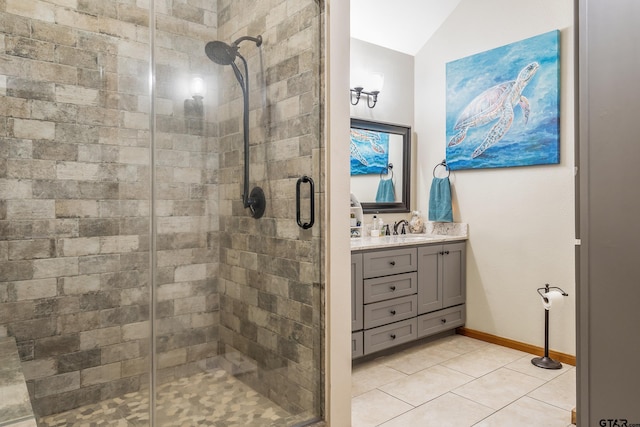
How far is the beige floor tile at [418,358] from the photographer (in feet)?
9.74

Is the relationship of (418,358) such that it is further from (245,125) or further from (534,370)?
(245,125)

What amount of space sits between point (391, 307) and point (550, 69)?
2.04m

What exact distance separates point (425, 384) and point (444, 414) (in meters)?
0.39

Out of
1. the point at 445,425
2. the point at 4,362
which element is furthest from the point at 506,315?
the point at 4,362

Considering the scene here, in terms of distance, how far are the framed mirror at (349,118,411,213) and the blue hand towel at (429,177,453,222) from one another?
235 millimetres

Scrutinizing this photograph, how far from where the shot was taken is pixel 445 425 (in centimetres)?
219

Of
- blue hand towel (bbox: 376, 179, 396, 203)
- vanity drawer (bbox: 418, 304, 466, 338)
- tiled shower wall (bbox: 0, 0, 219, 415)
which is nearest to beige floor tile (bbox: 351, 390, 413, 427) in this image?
vanity drawer (bbox: 418, 304, 466, 338)

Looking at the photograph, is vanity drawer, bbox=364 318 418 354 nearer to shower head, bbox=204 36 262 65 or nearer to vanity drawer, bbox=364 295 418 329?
vanity drawer, bbox=364 295 418 329

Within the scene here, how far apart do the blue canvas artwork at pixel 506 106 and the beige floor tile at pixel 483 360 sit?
1.42m

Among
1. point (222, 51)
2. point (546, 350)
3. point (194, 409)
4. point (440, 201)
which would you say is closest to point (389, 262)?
point (440, 201)

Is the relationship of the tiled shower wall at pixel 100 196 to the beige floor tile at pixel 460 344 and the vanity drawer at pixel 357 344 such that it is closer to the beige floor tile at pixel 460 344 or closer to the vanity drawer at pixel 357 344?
the vanity drawer at pixel 357 344

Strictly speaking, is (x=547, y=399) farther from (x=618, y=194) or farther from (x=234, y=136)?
(x=234, y=136)

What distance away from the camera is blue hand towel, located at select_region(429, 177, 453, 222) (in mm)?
3682

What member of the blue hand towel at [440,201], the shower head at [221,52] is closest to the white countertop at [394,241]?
the blue hand towel at [440,201]
